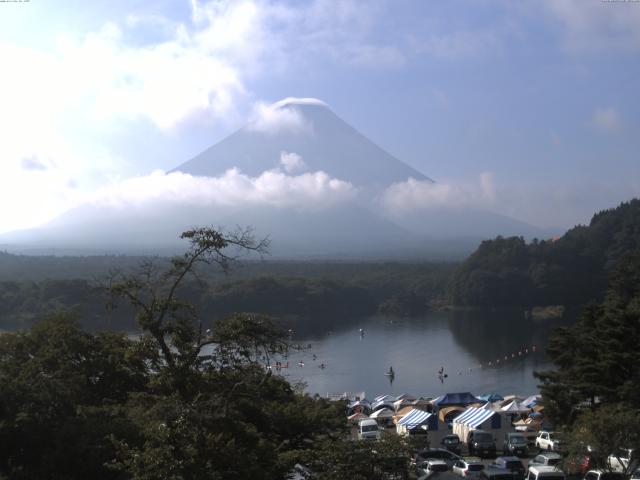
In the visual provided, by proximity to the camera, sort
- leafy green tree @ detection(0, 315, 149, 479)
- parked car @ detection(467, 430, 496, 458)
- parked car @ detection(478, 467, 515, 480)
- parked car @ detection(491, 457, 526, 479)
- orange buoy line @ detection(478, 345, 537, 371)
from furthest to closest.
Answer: orange buoy line @ detection(478, 345, 537, 371) → parked car @ detection(467, 430, 496, 458) → parked car @ detection(491, 457, 526, 479) → parked car @ detection(478, 467, 515, 480) → leafy green tree @ detection(0, 315, 149, 479)

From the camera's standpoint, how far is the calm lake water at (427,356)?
19797 millimetres

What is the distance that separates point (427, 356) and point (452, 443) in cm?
1444

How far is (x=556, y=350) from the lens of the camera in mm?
10445

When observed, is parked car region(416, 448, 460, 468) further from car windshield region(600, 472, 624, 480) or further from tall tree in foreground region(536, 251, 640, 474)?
car windshield region(600, 472, 624, 480)

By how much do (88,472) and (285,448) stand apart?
162 cm

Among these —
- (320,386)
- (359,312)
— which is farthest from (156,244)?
(320,386)

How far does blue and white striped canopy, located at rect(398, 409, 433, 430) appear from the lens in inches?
416

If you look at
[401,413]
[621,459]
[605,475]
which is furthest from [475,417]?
[605,475]

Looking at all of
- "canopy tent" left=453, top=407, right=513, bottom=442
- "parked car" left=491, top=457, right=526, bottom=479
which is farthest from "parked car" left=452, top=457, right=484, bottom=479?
"canopy tent" left=453, top=407, right=513, bottom=442

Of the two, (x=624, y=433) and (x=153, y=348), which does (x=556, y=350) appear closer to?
(x=624, y=433)

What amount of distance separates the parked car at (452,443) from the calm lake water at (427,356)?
27.5ft

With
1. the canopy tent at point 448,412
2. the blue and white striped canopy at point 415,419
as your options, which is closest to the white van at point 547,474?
the blue and white striped canopy at point 415,419

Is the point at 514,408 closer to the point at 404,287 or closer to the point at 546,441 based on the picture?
the point at 546,441

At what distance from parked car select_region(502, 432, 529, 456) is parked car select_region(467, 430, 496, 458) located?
6.7 inches
